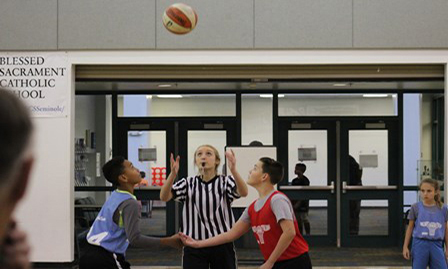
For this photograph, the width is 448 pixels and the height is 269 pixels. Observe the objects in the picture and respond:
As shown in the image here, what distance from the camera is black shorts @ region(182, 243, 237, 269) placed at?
675cm

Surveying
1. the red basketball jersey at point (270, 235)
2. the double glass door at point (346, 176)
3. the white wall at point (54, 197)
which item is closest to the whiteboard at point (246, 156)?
the double glass door at point (346, 176)

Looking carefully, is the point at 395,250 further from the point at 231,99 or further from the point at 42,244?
the point at 42,244

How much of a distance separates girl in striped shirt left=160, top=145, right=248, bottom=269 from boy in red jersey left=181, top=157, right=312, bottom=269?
0.36m

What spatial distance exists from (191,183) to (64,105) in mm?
4215

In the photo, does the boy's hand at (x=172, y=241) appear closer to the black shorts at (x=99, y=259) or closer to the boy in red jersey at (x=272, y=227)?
the boy in red jersey at (x=272, y=227)

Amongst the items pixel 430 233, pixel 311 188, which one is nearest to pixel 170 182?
pixel 430 233

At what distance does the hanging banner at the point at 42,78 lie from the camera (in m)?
10.6

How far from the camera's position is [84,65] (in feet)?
35.6

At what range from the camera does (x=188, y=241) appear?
6398mm

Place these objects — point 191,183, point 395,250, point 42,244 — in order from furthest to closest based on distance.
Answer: point 395,250 → point 42,244 → point 191,183

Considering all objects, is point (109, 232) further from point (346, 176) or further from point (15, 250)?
point (346, 176)

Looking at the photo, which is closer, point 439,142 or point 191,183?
point 191,183

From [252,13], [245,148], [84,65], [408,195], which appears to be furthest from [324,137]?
[84,65]

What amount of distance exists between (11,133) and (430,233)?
7.26 meters
